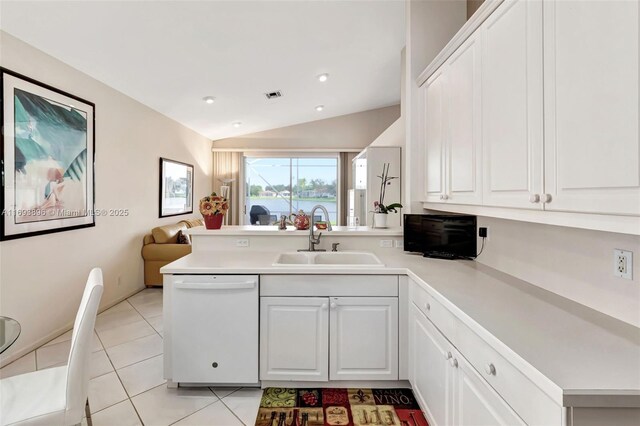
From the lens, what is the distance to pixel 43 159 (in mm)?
2725

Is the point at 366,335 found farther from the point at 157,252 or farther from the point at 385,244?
the point at 157,252

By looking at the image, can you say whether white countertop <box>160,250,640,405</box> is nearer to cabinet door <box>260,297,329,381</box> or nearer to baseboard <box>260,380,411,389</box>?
cabinet door <box>260,297,329,381</box>

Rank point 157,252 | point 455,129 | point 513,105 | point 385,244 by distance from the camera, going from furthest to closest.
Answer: point 157,252
point 385,244
point 455,129
point 513,105

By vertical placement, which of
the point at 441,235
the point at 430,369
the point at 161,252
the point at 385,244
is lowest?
the point at 430,369

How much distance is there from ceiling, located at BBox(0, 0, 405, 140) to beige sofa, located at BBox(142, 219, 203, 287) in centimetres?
188

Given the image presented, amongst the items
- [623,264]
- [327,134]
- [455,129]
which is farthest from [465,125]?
[327,134]

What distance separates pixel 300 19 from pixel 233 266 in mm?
2450

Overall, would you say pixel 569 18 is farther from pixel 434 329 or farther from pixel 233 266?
pixel 233 266

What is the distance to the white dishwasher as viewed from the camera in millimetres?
1996

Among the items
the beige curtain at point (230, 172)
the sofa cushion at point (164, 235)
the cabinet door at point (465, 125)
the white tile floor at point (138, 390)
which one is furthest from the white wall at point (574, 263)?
the beige curtain at point (230, 172)

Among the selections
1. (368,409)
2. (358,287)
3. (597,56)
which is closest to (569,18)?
(597,56)

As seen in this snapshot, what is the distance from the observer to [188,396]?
2.04m

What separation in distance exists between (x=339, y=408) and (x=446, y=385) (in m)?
0.80

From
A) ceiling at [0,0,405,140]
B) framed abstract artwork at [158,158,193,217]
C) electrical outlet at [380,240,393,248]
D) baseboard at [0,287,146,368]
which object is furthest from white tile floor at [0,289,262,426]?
ceiling at [0,0,405,140]
